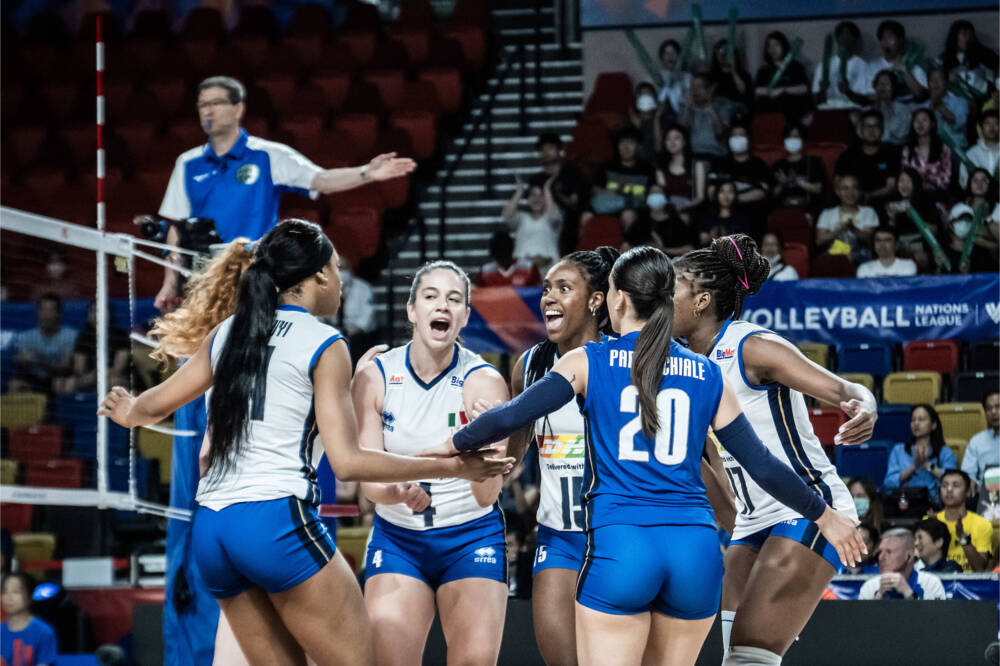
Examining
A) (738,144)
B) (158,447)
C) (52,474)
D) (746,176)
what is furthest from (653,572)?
(738,144)

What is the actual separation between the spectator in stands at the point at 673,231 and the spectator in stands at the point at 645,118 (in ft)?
4.48

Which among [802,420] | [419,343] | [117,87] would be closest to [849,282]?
[802,420]

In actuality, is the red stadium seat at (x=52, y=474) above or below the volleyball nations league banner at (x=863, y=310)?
below

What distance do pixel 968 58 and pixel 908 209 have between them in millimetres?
2530

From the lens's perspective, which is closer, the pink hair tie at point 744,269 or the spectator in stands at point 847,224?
the pink hair tie at point 744,269

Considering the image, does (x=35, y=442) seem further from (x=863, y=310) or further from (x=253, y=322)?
(x=253, y=322)

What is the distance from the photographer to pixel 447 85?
14055mm

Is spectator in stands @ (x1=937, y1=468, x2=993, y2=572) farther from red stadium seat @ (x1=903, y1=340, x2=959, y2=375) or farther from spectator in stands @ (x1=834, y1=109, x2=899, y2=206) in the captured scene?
spectator in stands @ (x1=834, y1=109, x2=899, y2=206)

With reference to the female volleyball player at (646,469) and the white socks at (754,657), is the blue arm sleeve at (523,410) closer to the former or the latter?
the female volleyball player at (646,469)

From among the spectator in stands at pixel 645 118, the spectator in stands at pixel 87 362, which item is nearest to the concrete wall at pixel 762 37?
the spectator in stands at pixel 645 118

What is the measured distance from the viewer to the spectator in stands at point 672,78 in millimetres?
13055

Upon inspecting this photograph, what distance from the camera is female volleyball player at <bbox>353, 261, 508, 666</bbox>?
448 cm

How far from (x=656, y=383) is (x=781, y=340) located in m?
0.98

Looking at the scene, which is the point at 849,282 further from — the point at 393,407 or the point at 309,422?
the point at 309,422
